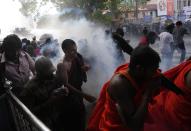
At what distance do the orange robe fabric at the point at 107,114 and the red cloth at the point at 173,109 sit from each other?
0.46 m

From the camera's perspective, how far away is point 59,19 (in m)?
24.0

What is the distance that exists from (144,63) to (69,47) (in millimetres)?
2165

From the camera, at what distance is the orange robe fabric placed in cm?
291

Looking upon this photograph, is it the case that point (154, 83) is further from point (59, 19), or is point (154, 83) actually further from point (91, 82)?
point (59, 19)

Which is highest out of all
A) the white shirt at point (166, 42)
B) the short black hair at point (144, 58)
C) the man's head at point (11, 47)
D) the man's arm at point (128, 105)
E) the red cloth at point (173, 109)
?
the short black hair at point (144, 58)

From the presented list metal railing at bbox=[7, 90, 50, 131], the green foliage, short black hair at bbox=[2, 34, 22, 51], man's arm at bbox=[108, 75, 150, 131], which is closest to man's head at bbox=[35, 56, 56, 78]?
metal railing at bbox=[7, 90, 50, 131]

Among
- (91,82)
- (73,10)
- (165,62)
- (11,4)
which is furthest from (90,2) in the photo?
(11,4)

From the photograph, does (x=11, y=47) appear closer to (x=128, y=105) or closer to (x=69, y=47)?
(x=69, y=47)

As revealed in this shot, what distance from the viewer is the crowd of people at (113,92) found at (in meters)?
2.86

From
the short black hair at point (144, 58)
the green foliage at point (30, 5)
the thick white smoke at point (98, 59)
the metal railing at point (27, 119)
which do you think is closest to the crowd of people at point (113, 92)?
the short black hair at point (144, 58)

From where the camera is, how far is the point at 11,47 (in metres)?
4.50

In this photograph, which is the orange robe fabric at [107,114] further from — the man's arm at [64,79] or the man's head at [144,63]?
the man's arm at [64,79]

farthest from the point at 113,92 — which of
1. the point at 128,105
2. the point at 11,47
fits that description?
the point at 11,47

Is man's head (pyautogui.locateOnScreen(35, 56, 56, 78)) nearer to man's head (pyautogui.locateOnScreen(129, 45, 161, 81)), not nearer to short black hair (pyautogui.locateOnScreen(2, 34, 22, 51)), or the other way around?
short black hair (pyautogui.locateOnScreen(2, 34, 22, 51))
